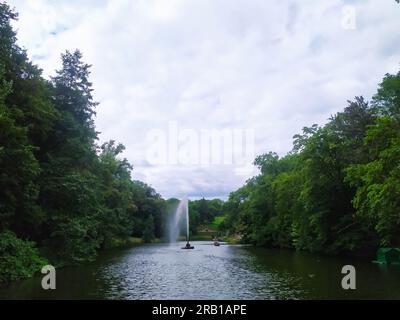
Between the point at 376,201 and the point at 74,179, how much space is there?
67.7ft

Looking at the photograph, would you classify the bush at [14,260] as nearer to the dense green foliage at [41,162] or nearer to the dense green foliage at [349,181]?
the dense green foliage at [41,162]

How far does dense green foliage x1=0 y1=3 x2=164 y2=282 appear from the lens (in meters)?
24.9

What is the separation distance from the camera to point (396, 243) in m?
37.2

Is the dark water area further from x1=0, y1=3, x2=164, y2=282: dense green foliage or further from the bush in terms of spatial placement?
x1=0, y1=3, x2=164, y2=282: dense green foliage

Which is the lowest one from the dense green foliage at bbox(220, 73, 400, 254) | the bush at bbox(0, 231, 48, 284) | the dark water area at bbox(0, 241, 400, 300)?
the dark water area at bbox(0, 241, 400, 300)

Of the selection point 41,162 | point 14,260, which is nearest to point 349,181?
point 41,162

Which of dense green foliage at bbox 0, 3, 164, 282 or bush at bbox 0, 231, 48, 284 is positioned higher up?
dense green foliage at bbox 0, 3, 164, 282

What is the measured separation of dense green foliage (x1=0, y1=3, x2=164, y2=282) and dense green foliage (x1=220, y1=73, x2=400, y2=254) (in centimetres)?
2021

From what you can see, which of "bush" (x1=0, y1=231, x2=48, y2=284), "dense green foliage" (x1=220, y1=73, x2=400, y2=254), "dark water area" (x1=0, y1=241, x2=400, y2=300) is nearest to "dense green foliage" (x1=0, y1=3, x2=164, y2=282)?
"bush" (x1=0, y1=231, x2=48, y2=284)

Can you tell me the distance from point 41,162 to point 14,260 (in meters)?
10.8

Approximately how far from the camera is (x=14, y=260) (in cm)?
2434

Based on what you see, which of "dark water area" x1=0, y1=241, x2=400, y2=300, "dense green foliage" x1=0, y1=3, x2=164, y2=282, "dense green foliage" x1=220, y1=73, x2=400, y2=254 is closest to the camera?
"dark water area" x1=0, y1=241, x2=400, y2=300

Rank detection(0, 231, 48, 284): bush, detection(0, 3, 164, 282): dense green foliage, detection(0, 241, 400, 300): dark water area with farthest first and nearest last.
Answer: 1. detection(0, 3, 164, 282): dense green foliage
2. detection(0, 231, 48, 284): bush
3. detection(0, 241, 400, 300): dark water area
